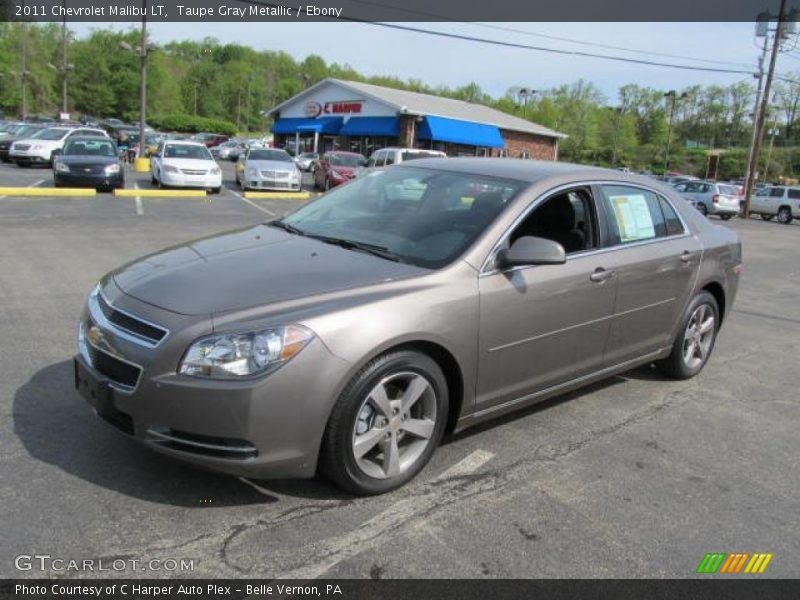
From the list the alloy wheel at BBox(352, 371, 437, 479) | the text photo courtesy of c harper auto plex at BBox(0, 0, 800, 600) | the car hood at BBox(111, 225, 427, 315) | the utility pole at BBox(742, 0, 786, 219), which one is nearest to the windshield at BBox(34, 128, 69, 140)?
the text photo courtesy of c harper auto plex at BBox(0, 0, 800, 600)

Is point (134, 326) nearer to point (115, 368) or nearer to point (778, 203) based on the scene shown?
point (115, 368)

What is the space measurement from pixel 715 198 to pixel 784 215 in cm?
524

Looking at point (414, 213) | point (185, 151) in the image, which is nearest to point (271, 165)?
point (185, 151)

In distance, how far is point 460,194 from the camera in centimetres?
418

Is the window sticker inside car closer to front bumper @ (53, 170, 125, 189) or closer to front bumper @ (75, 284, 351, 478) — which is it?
front bumper @ (75, 284, 351, 478)

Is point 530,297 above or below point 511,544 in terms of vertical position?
above

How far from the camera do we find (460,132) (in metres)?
43.9

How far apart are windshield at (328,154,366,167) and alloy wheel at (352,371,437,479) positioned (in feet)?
73.4

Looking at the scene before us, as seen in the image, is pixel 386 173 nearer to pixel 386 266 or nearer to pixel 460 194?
pixel 460 194

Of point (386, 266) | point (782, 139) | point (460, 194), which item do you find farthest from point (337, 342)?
point (782, 139)

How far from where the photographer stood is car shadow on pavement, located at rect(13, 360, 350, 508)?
3221 mm

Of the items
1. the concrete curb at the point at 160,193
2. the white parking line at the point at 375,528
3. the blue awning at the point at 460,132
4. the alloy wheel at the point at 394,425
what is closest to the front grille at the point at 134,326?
the alloy wheel at the point at 394,425

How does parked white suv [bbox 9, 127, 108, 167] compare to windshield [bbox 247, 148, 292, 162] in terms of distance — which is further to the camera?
parked white suv [bbox 9, 127, 108, 167]

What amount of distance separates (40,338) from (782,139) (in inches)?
4997
